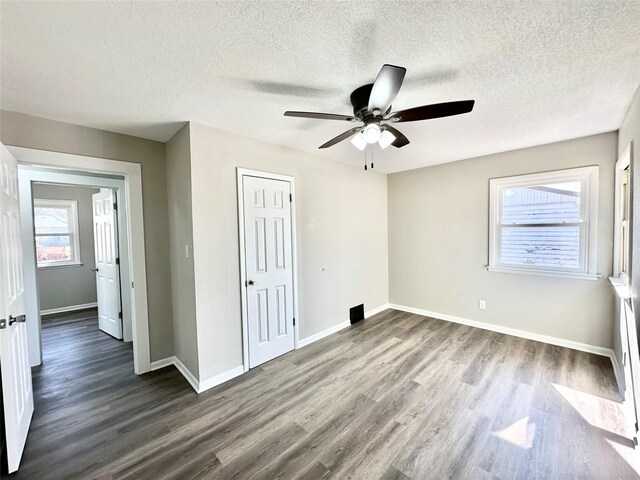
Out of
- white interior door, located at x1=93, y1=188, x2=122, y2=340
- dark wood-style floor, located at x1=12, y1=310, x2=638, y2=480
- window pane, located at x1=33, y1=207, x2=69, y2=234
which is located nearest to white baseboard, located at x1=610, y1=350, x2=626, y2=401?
dark wood-style floor, located at x1=12, y1=310, x2=638, y2=480

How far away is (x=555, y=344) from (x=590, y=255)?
113 cm

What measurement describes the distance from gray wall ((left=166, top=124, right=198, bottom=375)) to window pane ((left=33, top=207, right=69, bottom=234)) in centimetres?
399

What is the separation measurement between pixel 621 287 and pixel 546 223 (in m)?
1.12

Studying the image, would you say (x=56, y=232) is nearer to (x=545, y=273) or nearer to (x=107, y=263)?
(x=107, y=263)

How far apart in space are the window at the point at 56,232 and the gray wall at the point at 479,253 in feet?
19.9

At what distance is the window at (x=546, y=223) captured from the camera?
2990mm

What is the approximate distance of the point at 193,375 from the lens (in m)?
2.58

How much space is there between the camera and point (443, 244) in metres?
4.13

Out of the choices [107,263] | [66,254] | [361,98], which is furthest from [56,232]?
[361,98]

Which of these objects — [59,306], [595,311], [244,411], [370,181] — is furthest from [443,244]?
[59,306]

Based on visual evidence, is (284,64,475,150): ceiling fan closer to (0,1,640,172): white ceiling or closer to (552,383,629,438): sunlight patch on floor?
(0,1,640,172): white ceiling

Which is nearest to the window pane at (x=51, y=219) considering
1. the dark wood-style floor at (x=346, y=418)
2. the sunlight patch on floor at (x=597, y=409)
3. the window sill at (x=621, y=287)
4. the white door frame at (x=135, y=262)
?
the white door frame at (x=135, y=262)

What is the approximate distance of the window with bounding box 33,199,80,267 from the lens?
4.95m

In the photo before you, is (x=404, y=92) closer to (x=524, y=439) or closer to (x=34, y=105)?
(x=524, y=439)
